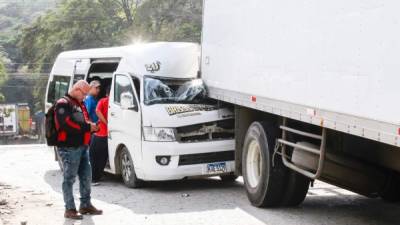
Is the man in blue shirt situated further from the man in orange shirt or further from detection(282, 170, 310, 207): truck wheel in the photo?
detection(282, 170, 310, 207): truck wheel

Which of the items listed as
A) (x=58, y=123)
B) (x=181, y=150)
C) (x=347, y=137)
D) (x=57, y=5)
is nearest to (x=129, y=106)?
(x=181, y=150)

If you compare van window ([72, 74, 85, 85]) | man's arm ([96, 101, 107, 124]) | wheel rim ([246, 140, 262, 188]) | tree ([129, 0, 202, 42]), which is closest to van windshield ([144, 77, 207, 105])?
man's arm ([96, 101, 107, 124])

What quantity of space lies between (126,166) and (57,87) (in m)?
4.06

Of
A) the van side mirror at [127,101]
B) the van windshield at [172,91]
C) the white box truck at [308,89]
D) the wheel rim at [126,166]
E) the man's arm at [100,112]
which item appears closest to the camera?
the white box truck at [308,89]

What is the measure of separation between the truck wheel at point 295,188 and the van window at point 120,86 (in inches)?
136

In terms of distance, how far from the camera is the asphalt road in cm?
873

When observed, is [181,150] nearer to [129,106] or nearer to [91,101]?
[129,106]

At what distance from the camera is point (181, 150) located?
34.7 ft

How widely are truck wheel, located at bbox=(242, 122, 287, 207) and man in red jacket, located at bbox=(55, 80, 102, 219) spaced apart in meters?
2.12

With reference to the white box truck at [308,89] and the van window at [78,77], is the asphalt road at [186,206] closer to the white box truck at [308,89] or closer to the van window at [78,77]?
the white box truck at [308,89]

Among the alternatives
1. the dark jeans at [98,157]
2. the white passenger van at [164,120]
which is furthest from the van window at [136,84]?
the dark jeans at [98,157]

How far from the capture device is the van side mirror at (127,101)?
35.9ft

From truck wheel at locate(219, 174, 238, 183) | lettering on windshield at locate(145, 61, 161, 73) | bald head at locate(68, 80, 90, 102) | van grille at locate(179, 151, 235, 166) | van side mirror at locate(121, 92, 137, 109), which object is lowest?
truck wheel at locate(219, 174, 238, 183)

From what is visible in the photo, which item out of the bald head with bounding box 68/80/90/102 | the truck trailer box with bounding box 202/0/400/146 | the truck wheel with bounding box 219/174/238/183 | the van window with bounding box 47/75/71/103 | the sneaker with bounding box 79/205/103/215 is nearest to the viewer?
the truck trailer box with bounding box 202/0/400/146
